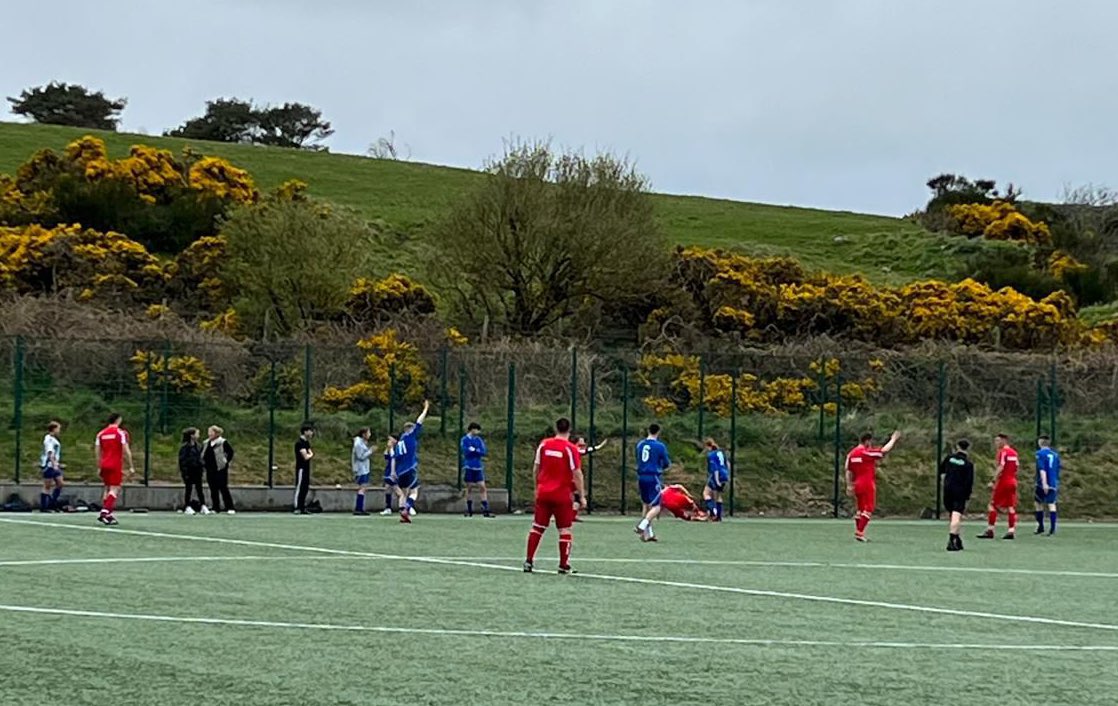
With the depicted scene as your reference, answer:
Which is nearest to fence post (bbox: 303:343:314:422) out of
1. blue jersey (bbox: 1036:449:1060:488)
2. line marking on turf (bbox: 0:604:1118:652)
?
blue jersey (bbox: 1036:449:1060:488)

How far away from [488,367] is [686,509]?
702cm

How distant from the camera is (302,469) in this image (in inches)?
1272

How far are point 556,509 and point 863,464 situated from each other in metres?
9.30

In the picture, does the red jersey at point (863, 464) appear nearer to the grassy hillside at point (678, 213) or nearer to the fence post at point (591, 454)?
the fence post at point (591, 454)

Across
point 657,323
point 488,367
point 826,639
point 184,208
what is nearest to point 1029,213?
point 657,323

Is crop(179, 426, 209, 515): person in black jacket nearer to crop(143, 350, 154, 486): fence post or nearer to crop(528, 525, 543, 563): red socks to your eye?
crop(143, 350, 154, 486): fence post

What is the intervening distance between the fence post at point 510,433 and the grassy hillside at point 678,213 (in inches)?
1121

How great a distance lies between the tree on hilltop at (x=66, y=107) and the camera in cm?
10006

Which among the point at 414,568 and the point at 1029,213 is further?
the point at 1029,213

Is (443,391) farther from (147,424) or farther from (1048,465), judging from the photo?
(1048,465)

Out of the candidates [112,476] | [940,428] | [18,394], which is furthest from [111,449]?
[940,428]

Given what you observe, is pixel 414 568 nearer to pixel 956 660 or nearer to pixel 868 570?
pixel 868 570

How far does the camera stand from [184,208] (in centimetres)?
6344

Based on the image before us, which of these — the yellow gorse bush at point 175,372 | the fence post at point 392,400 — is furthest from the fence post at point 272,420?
the fence post at point 392,400
